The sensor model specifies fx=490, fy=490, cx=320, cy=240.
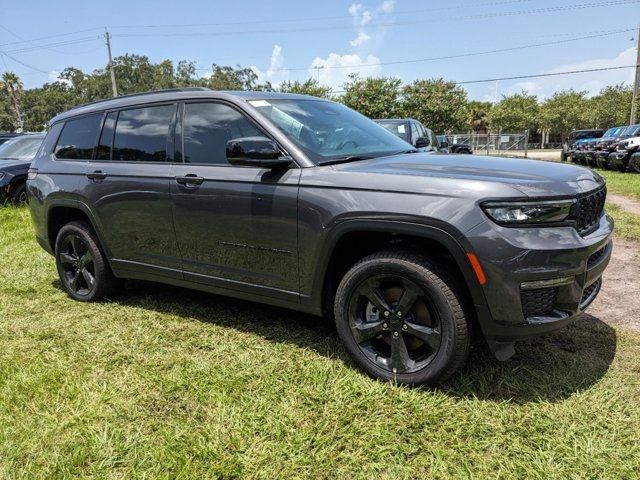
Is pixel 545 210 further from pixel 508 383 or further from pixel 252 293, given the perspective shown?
pixel 252 293

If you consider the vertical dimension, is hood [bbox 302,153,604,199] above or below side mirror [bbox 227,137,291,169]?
below

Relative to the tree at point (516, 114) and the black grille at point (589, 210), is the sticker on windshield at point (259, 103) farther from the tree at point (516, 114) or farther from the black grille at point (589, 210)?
the tree at point (516, 114)

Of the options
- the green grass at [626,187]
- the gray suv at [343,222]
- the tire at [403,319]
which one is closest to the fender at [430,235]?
the gray suv at [343,222]

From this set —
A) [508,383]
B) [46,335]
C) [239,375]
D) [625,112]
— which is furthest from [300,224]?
[625,112]

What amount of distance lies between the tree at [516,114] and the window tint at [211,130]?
5227 cm

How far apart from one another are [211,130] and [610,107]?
2141 inches

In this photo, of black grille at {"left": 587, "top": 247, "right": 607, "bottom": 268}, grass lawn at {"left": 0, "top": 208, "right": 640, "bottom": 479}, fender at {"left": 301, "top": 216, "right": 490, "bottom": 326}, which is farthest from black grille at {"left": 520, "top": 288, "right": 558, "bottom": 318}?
grass lawn at {"left": 0, "top": 208, "right": 640, "bottom": 479}

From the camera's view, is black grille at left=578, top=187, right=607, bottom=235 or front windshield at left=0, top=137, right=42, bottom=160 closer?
black grille at left=578, top=187, right=607, bottom=235

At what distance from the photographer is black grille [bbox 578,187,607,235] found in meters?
2.57

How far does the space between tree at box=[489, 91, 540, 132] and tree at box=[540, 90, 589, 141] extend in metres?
0.97

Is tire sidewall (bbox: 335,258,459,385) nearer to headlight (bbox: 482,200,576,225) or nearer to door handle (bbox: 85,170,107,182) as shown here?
headlight (bbox: 482,200,576,225)

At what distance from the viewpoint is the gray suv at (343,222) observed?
243 cm

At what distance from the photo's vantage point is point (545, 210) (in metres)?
2.40

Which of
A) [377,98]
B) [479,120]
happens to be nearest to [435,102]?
[377,98]
